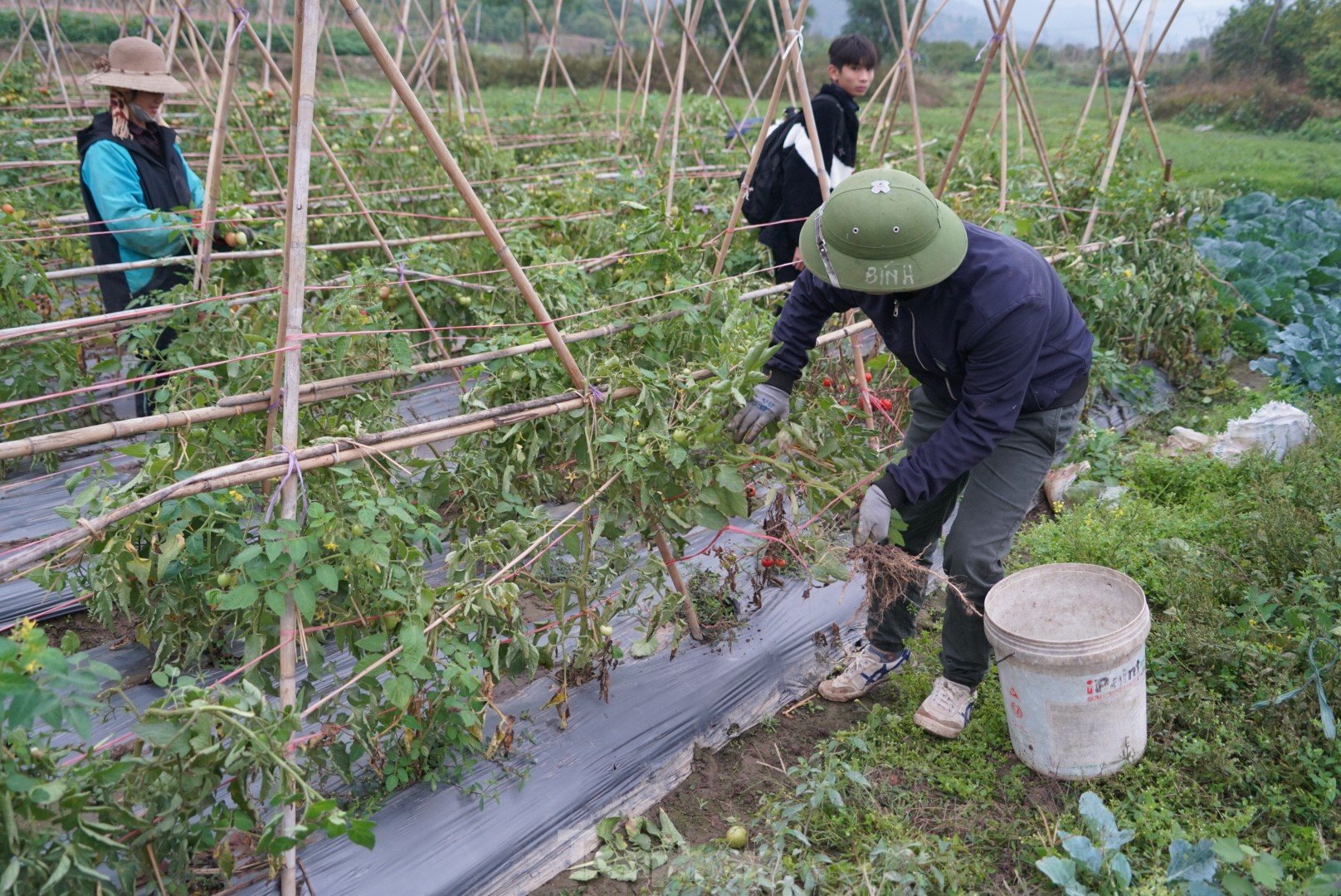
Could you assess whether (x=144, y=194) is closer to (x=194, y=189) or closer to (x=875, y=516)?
(x=194, y=189)

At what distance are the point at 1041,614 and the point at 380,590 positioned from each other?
67.4 inches

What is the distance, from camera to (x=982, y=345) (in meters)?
2.11

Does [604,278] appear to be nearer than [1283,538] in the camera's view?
No

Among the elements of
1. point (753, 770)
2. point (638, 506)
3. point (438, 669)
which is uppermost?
point (638, 506)

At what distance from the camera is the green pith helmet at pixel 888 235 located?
1.98 metres

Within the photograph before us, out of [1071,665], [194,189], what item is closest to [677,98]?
[194,189]

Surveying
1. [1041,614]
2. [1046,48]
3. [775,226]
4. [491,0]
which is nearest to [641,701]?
[1041,614]

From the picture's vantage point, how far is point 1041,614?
8.29 feet

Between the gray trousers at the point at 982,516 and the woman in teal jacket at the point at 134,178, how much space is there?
261 centimetres

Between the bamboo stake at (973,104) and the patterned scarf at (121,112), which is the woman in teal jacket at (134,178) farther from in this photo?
the bamboo stake at (973,104)

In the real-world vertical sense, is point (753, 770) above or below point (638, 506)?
below

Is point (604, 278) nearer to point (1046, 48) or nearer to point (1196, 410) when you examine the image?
point (1196, 410)

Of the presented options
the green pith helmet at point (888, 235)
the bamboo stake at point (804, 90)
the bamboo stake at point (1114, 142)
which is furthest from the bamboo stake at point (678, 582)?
the bamboo stake at point (1114, 142)

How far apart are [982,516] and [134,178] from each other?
315 centimetres
